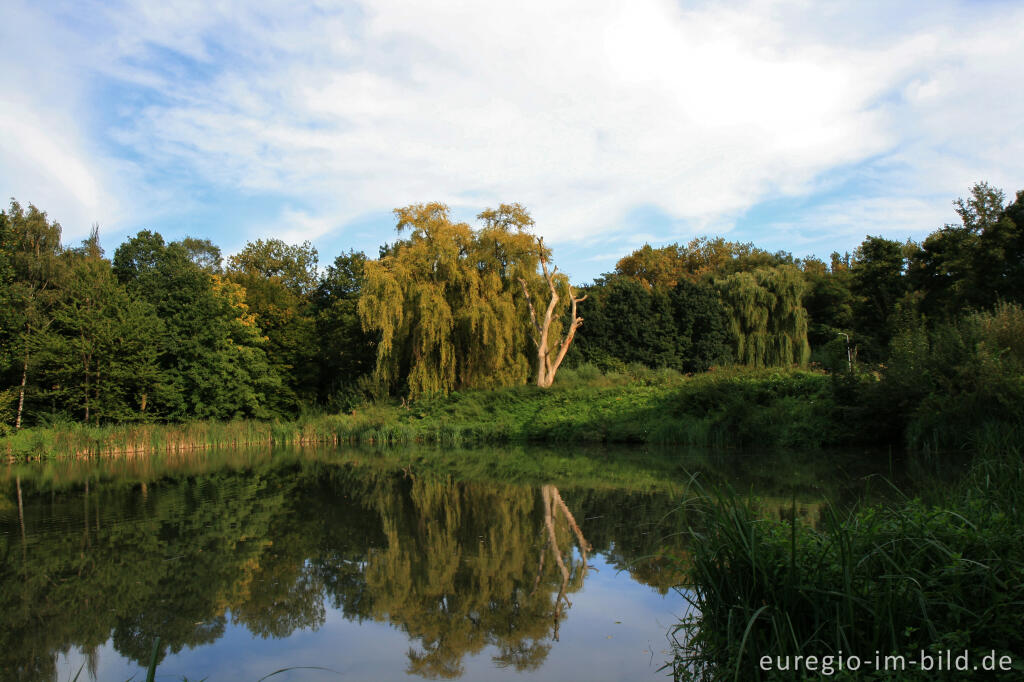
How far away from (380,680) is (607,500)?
5.60 meters

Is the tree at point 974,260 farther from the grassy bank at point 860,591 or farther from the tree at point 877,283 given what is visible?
the grassy bank at point 860,591

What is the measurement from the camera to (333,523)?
8.21 metres

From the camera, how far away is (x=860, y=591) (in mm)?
2861

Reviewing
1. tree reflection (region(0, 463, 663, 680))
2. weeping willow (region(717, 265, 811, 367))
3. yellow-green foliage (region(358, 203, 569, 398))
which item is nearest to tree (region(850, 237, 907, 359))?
weeping willow (region(717, 265, 811, 367))

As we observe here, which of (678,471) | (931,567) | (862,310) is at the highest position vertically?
(862,310)

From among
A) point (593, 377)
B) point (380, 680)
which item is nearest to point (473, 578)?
point (380, 680)

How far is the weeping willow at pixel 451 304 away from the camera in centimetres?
2339

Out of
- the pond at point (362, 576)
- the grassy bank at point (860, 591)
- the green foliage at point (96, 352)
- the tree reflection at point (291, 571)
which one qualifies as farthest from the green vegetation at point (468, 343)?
the grassy bank at point (860, 591)

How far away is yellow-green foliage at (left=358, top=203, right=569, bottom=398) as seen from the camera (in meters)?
23.4

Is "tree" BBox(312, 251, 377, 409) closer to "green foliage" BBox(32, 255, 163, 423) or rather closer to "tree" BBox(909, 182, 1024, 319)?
"green foliage" BBox(32, 255, 163, 423)

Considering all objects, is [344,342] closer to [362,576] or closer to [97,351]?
[97,351]

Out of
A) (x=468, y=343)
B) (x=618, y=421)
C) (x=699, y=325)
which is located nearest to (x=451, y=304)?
(x=468, y=343)

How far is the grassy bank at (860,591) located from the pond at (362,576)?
12.3 inches

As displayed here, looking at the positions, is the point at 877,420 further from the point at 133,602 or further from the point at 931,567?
the point at 133,602
